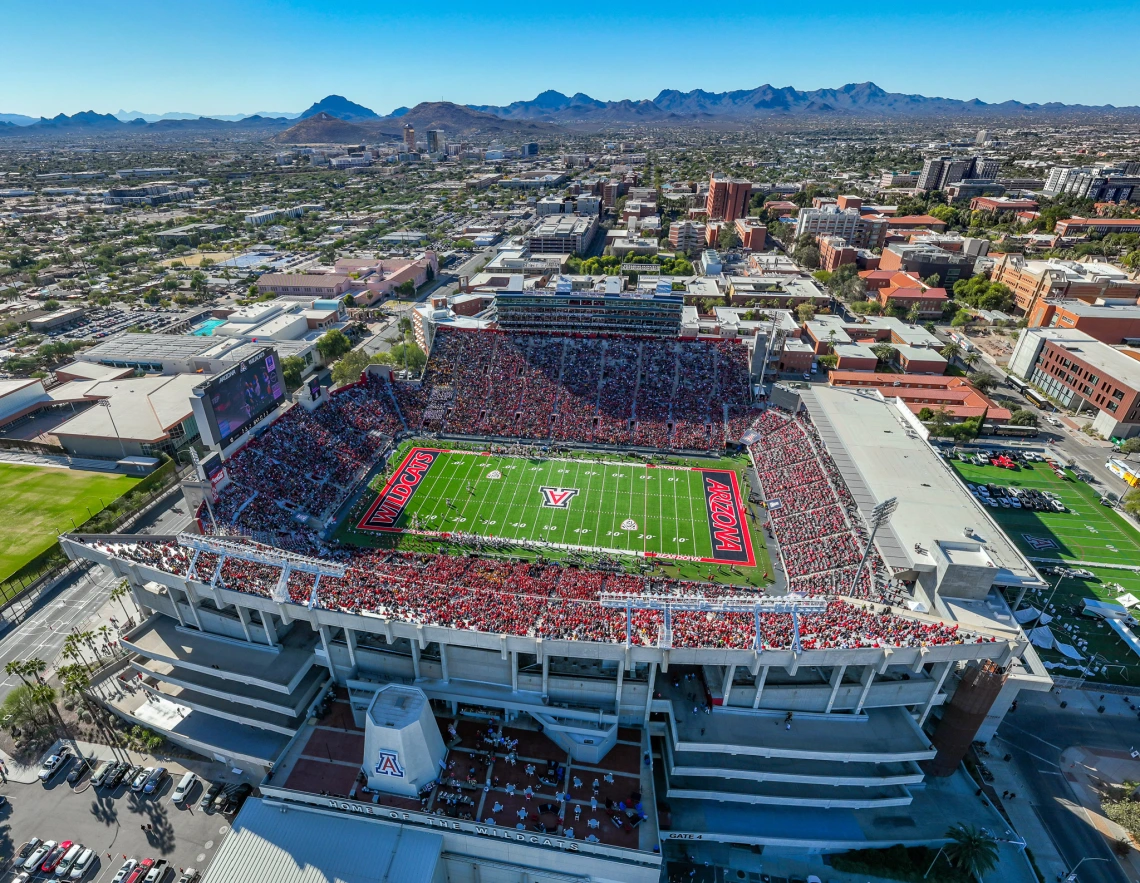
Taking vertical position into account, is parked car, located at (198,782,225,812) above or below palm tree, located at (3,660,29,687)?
below

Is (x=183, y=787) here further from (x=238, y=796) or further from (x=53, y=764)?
(x=53, y=764)

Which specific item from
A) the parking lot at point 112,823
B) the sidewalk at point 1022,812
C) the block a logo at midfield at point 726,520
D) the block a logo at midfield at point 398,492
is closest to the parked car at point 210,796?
the parking lot at point 112,823

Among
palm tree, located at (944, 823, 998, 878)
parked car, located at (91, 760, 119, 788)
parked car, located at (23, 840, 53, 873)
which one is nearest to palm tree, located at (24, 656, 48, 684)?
parked car, located at (91, 760, 119, 788)

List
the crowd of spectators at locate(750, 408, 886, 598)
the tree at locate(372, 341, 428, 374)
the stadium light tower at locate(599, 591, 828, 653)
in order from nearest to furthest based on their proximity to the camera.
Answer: the stadium light tower at locate(599, 591, 828, 653)
the crowd of spectators at locate(750, 408, 886, 598)
the tree at locate(372, 341, 428, 374)

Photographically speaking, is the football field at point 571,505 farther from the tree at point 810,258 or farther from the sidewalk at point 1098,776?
the tree at point 810,258

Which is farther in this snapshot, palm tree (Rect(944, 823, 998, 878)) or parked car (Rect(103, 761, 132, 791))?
parked car (Rect(103, 761, 132, 791))

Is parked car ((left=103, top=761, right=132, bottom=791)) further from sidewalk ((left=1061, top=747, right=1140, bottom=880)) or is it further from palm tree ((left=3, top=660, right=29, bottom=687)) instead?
sidewalk ((left=1061, top=747, right=1140, bottom=880))
